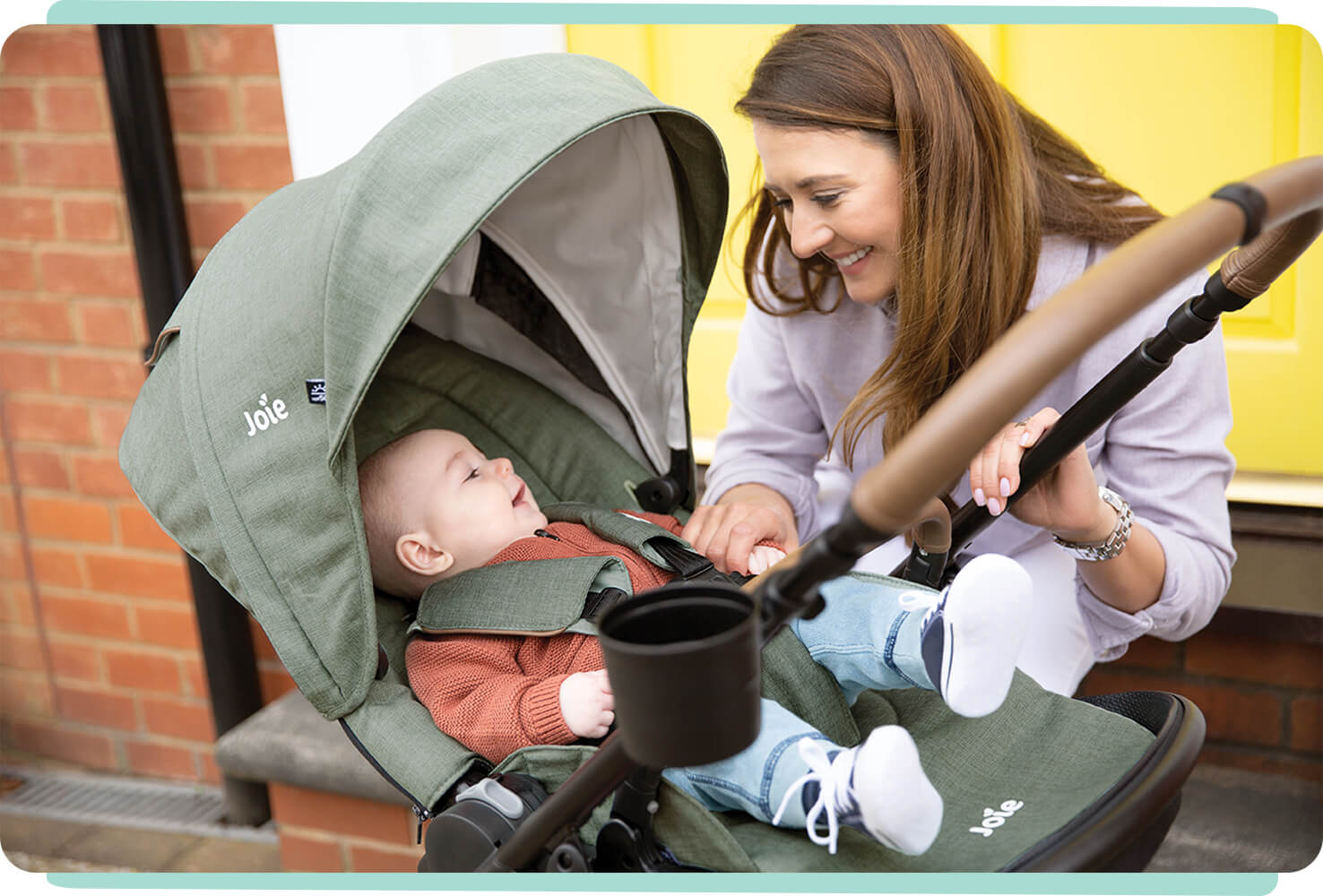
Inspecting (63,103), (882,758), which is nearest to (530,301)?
(882,758)

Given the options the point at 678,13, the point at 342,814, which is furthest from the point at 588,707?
the point at 342,814

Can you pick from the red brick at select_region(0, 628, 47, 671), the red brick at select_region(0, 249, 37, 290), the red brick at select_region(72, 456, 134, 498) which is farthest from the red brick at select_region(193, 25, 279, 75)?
the red brick at select_region(0, 628, 47, 671)

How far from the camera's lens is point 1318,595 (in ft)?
6.35

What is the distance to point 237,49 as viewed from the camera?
216 cm

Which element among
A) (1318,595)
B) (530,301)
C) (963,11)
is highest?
(963,11)

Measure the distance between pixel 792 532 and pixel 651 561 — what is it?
33cm

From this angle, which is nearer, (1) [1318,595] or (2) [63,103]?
(1) [1318,595]

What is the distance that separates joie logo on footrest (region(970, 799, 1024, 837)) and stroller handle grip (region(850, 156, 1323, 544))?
417 millimetres

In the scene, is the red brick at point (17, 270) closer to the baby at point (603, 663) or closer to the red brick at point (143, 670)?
the red brick at point (143, 670)

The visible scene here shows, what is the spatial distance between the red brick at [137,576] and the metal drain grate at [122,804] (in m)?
0.51

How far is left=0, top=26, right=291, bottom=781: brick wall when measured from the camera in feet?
7.31

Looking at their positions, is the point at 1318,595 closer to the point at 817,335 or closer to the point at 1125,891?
the point at 817,335

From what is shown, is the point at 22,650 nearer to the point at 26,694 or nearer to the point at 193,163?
the point at 26,694

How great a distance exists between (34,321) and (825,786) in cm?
216
